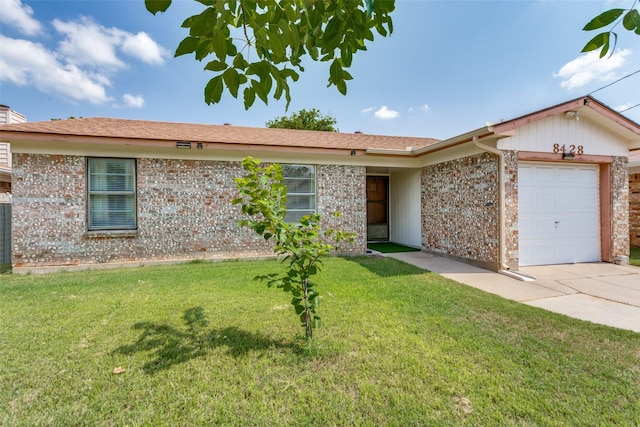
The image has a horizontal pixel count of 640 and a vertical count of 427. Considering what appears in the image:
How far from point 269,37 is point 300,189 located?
7524 millimetres

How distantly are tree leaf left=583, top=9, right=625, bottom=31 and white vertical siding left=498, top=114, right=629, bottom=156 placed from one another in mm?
6072

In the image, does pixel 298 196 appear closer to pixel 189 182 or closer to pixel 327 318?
pixel 189 182

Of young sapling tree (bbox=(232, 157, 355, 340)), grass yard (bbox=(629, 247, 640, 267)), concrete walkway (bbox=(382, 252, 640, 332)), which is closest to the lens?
young sapling tree (bbox=(232, 157, 355, 340))

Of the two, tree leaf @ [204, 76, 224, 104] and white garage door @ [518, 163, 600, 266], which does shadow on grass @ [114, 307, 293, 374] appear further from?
white garage door @ [518, 163, 600, 266]

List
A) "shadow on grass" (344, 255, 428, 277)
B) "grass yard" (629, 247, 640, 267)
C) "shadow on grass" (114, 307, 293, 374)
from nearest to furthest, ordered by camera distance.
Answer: "shadow on grass" (114, 307, 293, 374)
"shadow on grass" (344, 255, 428, 277)
"grass yard" (629, 247, 640, 267)

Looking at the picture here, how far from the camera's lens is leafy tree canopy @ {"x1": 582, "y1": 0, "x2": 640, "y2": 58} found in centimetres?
122

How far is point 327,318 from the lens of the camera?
3.95m

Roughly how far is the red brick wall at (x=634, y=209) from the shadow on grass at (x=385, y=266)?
9.21m

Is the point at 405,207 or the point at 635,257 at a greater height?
the point at 405,207

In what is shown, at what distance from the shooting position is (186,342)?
3.32 metres

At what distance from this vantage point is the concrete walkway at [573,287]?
Result: 4.22m

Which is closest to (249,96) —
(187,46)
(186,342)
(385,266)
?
(187,46)

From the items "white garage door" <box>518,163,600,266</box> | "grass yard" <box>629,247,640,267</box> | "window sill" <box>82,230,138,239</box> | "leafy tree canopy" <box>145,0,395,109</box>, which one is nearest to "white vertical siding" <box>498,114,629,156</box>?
"white garage door" <box>518,163,600,266</box>

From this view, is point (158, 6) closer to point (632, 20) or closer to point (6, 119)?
point (632, 20)
